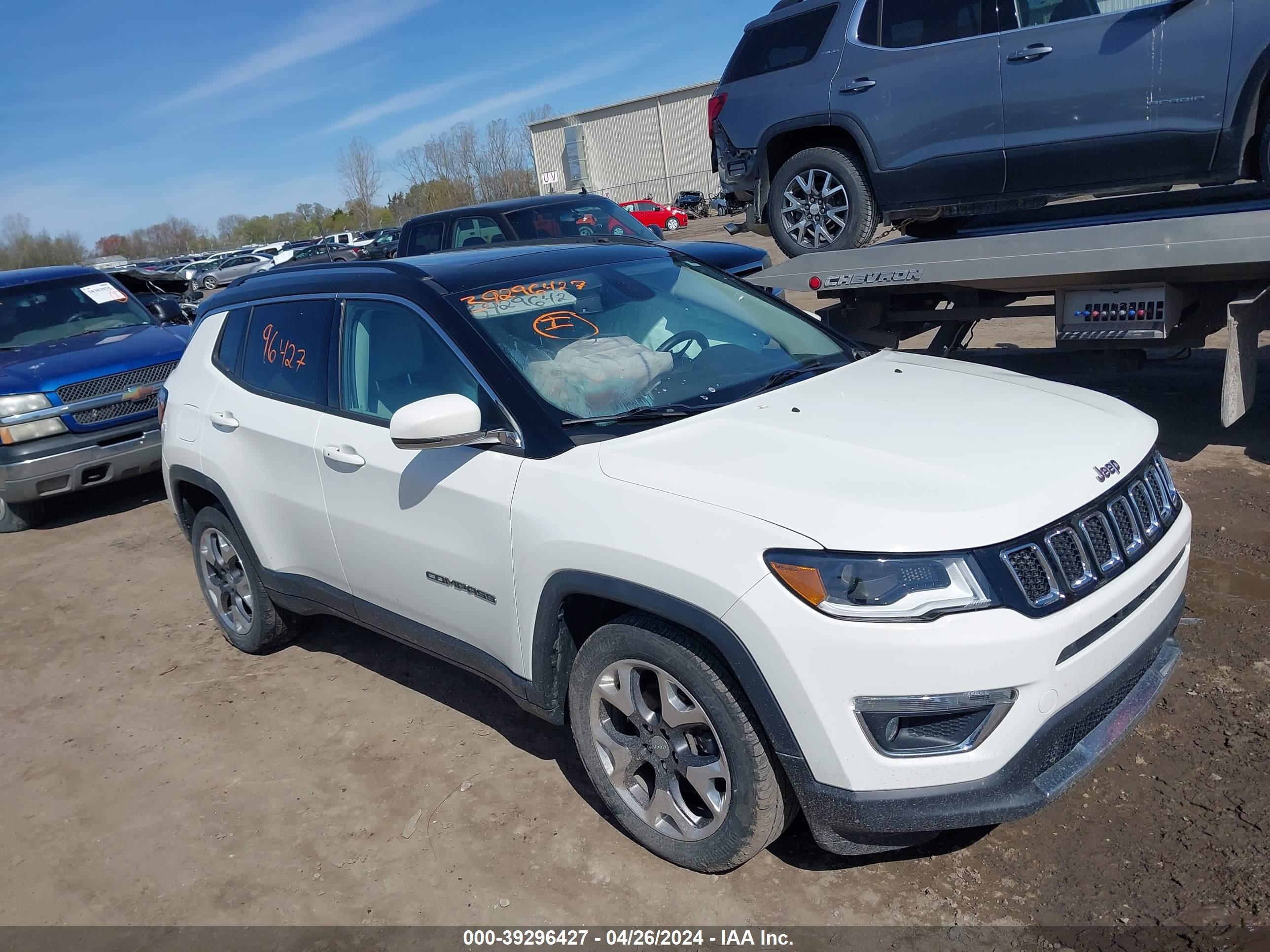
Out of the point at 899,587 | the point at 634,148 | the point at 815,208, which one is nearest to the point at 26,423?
the point at 815,208

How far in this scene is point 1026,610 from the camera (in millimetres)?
2391

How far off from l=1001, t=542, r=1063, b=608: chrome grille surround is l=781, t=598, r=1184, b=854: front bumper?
0.29 meters

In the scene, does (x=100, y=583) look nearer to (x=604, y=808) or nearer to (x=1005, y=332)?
(x=604, y=808)

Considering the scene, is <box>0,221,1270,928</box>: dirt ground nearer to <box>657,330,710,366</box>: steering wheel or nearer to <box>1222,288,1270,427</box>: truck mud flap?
<box>1222,288,1270,427</box>: truck mud flap

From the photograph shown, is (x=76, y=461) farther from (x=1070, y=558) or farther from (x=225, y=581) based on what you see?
(x=1070, y=558)

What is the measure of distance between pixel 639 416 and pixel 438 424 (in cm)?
62

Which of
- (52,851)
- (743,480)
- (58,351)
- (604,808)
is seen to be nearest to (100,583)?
(58,351)

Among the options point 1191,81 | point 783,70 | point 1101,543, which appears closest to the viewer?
point 1101,543

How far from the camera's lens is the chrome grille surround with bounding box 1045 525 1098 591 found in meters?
2.49

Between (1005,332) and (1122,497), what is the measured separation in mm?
7673

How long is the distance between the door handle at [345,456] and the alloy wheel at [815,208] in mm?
4378

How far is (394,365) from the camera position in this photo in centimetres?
365

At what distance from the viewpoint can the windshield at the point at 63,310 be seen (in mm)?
8406

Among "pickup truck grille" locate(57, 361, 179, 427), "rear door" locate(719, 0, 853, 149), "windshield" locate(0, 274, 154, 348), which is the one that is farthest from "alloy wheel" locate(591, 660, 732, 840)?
"windshield" locate(0, 274, 154, 348)
